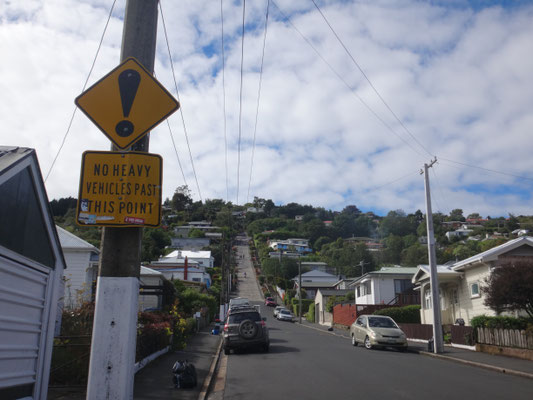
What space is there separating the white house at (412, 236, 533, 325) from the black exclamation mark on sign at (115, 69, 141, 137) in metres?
17.7

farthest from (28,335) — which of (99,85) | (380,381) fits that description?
(380,381)

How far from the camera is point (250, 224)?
16225cm

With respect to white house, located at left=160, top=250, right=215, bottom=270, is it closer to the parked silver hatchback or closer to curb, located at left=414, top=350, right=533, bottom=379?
the parked silver hatchback

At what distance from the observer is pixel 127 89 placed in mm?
4484

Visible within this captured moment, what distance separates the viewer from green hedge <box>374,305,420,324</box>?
3192cm

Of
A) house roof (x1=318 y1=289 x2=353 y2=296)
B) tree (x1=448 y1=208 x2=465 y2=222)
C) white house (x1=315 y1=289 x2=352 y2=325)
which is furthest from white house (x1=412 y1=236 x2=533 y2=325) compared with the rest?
tree (x1=448 y1=208 x2=465 y2=222)

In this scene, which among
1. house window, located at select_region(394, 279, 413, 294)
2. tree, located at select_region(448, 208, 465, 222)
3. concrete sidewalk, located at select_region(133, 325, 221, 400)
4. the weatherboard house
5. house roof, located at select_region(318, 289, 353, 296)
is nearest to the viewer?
the weatherboard house

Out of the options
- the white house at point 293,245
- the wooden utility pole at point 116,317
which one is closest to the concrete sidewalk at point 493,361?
the wooden utility pole at point 116,317

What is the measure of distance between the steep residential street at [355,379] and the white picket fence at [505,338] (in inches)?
108

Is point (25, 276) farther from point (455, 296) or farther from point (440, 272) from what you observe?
point (455, 296)

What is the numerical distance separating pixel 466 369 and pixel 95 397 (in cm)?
1209

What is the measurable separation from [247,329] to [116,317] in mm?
13838

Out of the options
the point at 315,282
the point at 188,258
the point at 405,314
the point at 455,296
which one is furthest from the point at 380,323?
the point at 315,282

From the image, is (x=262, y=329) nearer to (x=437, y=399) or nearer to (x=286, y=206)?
(x=437, y=399)
